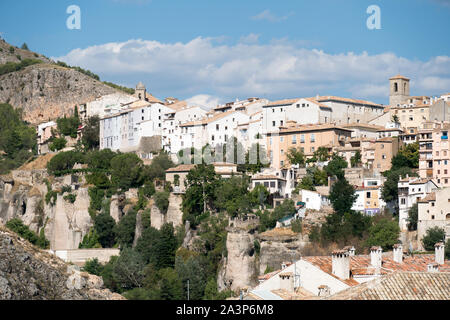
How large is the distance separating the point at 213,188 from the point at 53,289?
3131 cm

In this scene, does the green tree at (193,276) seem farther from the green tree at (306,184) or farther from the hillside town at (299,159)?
the green tree at (306,184)

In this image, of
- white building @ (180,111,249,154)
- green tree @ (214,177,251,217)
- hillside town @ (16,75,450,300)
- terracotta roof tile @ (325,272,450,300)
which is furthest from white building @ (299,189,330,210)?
terracotta roof tile @ (325,272,450,300)

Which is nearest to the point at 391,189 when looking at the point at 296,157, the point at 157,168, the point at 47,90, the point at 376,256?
the point at 296,157

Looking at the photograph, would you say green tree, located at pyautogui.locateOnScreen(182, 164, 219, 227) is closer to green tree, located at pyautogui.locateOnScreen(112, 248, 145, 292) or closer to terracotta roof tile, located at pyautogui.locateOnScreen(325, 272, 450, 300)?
green tree, located at pyautogui.locateOnScreen(112, 248, 145, 292)

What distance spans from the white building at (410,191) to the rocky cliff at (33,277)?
25.6 m

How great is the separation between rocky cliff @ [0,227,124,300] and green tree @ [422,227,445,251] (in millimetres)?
21883

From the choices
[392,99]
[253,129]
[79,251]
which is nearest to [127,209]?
[79,251]

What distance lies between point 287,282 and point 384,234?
2769cm

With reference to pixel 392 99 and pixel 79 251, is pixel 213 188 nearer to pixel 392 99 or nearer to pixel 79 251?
pixel 79 251

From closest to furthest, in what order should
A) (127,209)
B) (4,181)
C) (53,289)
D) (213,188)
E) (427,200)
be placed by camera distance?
(53,289) < (427,200) < (213,188) < (127,209) < (4,181)

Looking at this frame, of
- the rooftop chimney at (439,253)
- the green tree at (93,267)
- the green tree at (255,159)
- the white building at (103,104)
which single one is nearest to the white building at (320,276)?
the rooftop chimney at (439,253)

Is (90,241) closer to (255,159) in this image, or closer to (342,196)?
(255,159)

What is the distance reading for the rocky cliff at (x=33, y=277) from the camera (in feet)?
111
